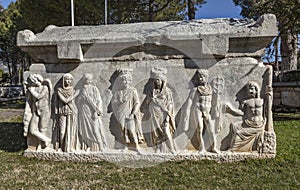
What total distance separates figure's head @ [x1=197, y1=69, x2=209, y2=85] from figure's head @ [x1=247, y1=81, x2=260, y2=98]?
0.63 meters

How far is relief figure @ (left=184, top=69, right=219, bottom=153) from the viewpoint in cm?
401

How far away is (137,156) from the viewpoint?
4129mm

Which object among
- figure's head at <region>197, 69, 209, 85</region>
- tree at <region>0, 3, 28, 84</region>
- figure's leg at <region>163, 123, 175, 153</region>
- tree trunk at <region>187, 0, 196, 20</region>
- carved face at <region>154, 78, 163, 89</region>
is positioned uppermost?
tree at <region>0, 3, 28, 84</region>

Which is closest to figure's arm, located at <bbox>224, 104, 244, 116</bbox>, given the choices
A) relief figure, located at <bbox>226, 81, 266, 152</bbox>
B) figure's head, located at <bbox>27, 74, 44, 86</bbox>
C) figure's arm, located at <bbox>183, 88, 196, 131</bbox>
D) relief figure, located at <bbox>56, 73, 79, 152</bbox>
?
relief figure, located at <bbox>226, 81, 266, 152</bbox>

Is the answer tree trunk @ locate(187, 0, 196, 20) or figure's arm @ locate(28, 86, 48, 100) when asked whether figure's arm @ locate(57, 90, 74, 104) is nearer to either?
figure's arm @ locate(28, 86, 48, 100)

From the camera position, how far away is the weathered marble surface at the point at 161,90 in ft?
13.0

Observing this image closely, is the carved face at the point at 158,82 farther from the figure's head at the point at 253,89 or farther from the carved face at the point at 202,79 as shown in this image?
the figure's head at the point at 253,89

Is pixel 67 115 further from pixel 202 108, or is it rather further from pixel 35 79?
pixel 202 108

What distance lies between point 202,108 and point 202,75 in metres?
0.49

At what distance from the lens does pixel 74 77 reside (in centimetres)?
430

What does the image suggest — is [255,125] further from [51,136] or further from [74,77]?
[51,136]

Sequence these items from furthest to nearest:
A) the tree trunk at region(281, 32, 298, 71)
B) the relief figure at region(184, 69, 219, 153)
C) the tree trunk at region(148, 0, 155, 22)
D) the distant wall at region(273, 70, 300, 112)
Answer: the tree trunk at region(281, 32, 298, 71) < the tree trunk at region(148, 0, 155, 22) < the distant wall at region(273, 70, 300, 112) < the relief figure at region(184, 69, 219, 153)

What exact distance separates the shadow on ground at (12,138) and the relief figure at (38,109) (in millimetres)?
902

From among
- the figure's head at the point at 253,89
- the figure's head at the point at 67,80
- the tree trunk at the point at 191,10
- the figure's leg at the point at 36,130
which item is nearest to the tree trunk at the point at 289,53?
the tree trunk at the point at 191,10
